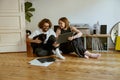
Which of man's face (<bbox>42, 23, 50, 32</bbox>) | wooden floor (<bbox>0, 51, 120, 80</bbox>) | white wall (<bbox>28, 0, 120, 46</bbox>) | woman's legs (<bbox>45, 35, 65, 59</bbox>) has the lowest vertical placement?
wooden floor (<bbox>0, 51, 120, 80</bbox>)

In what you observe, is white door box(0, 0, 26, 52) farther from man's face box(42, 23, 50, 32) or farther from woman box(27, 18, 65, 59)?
man's face box(42, 23, 50, 32)

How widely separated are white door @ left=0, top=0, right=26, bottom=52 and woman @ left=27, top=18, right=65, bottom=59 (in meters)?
0.43

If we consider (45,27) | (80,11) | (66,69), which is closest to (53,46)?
(45,27)

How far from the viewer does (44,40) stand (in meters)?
4.14

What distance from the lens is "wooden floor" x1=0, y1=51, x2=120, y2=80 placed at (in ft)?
9.93

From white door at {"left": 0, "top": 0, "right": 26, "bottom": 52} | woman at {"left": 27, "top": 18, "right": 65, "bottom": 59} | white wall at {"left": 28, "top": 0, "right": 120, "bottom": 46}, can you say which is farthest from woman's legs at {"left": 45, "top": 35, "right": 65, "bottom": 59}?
white wall at {"left": 28, "top": 0, "right": 120, "bottom": 46}

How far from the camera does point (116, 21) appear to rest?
15.1ft

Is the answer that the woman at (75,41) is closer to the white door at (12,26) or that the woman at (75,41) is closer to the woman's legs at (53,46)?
the woman's legs at (53,46)

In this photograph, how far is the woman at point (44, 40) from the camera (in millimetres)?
4094

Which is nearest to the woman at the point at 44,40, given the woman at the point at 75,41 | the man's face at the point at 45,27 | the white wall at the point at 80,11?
the man's face at the point at 45,27

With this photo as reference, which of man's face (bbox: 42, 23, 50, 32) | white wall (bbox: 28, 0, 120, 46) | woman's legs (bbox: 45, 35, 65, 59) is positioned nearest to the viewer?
woman's legs (bbox: 45, 35, 65, 59)

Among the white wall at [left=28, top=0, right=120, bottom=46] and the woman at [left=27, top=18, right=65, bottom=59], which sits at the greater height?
the white wall at [left=28, top=0, right=120, bottom=46]

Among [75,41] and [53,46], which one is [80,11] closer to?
[75,41]

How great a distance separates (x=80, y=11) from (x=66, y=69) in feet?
5.94
